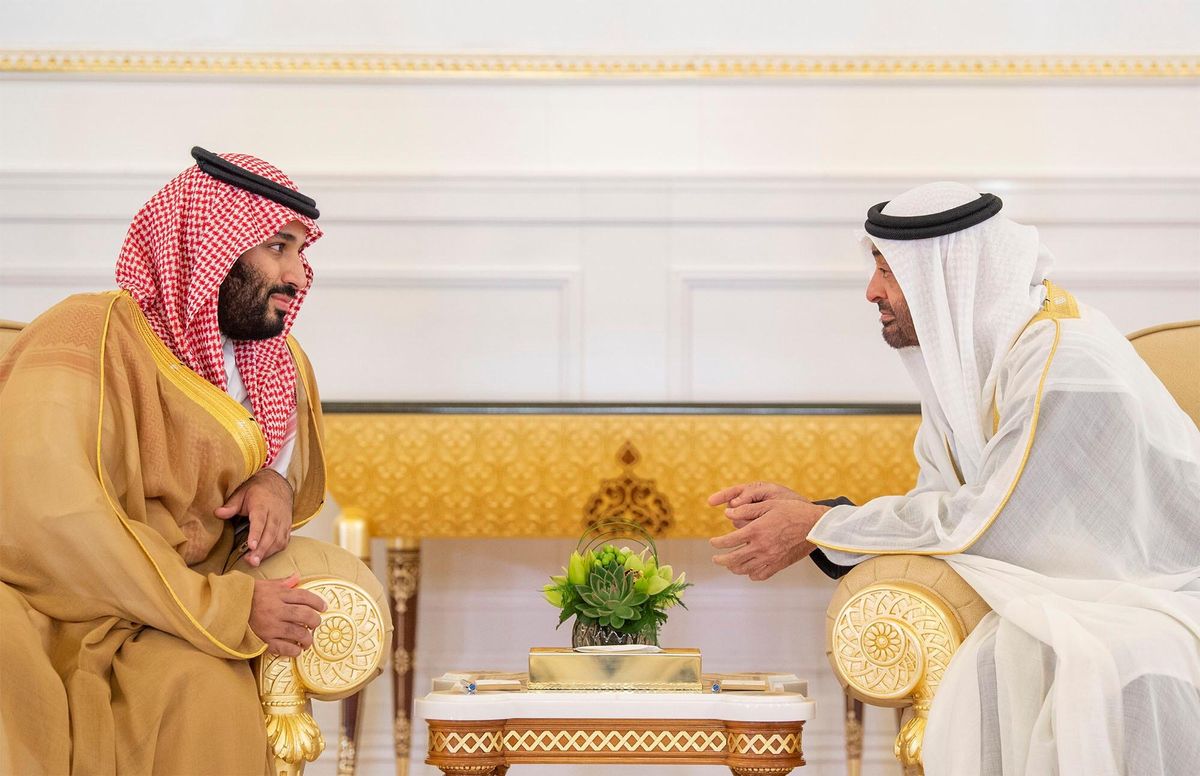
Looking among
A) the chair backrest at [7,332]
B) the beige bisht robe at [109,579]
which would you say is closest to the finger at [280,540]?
the beige bisht robe at [109,579]

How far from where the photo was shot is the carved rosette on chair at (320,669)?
2326 mm

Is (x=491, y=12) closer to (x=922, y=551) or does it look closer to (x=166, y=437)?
(x=166, y=437)

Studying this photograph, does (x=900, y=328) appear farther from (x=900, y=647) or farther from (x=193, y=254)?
(x=193, y=254)

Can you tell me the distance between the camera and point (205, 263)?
2.63 meters

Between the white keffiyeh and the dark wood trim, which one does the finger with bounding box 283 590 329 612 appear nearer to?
the white keffiyeh

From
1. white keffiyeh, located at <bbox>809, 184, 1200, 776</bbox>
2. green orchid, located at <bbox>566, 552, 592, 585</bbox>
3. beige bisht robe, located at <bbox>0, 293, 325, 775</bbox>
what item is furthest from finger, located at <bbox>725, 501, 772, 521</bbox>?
beige bisht robe, located at <bbox>0, 293, 325, 775</bbox>

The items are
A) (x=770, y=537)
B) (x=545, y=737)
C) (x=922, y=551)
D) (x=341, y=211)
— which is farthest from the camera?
(x=341, y=211)

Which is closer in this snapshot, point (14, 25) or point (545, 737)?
point (545, 737)

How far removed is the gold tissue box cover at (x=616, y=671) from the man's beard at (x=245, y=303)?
0.98 meters

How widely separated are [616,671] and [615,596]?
16 centimetres

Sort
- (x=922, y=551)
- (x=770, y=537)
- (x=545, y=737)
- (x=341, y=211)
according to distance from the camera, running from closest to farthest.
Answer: (x=545, y=737) → (x=922, y=551) → (x=770, y=537) → (x=341, y=211)

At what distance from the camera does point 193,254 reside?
265 centimetres

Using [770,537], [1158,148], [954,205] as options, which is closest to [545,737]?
[770,537]

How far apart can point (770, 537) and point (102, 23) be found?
121 inches
